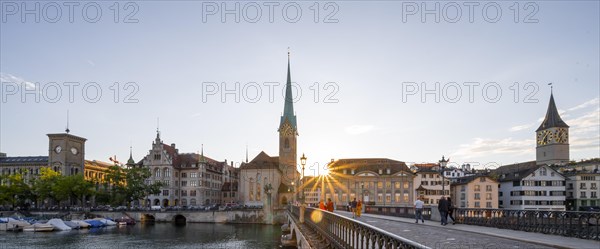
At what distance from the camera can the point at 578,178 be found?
11388 centimetres

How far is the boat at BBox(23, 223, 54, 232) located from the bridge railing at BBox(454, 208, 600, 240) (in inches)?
2916

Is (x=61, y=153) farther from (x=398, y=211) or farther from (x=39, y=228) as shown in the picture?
(x=398, y=211)

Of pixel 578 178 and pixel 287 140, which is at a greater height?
pixel 287 140

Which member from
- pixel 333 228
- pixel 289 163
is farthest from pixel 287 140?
pixel 333 228

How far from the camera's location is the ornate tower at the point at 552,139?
497 ft

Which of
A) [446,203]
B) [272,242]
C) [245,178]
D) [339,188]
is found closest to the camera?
[446,203]

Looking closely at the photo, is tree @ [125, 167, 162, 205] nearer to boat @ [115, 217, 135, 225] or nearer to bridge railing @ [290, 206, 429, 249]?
boat @ [115, 217, 135, 225]

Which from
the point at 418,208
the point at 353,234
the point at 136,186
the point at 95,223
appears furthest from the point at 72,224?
the point at 353,234

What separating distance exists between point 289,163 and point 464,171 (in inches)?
2066

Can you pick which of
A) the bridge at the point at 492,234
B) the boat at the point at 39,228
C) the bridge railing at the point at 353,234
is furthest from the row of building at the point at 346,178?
the bridge railing at the point at 353,234

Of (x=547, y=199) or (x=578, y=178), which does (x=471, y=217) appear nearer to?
(x=547, y=199)

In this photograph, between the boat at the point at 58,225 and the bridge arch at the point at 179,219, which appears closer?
the boat at the point at 58,225

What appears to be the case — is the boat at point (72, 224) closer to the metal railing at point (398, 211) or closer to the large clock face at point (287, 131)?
the metal railing at point (398, 211)

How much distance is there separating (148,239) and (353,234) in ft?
206
